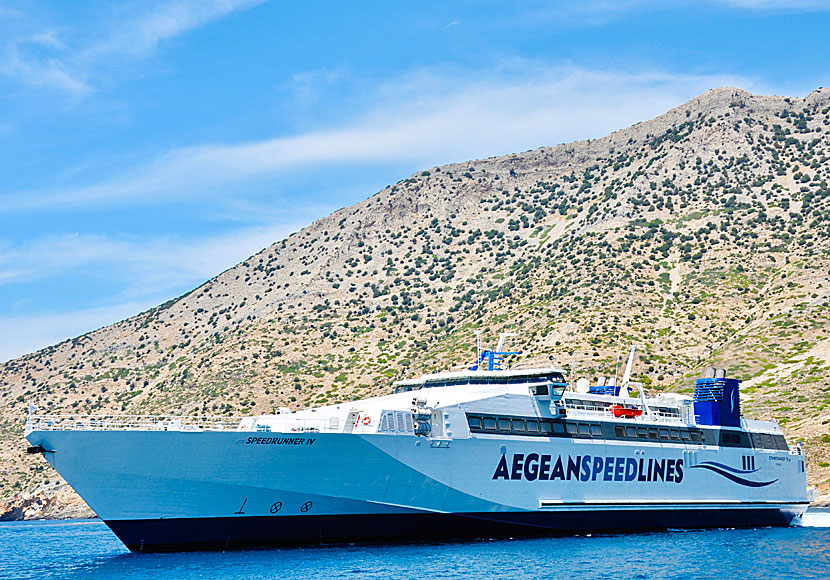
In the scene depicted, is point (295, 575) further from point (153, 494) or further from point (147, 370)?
point (147, 370)

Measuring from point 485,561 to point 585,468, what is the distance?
10319 millimetres

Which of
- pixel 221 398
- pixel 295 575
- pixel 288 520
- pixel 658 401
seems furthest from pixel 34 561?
pixel 221 398

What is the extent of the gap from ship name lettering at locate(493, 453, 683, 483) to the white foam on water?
12.6 meters

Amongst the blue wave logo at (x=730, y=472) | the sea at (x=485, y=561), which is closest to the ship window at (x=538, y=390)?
the sea at (x=485, y=561)

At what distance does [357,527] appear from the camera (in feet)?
126

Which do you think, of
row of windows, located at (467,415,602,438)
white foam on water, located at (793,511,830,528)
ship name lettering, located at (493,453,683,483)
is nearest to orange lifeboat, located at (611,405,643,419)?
row of windows, located at (467,415,602,438)

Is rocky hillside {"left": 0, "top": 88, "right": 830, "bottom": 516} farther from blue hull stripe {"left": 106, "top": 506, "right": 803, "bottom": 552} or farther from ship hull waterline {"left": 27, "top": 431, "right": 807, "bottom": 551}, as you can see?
ship hull waterline {"left": 27, "top": 431, "right": 807, "bottom": 551}

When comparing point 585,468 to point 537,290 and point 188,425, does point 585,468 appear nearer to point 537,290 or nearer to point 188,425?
point 188,425

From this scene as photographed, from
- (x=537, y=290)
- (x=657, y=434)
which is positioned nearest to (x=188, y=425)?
(x=657, y=434)

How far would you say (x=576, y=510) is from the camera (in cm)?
4406

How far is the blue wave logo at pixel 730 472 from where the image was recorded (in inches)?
1961

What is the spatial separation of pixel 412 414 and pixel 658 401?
16.9m

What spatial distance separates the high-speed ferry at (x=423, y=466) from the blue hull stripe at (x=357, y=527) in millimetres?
63

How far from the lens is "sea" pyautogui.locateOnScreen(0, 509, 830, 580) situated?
32906 millimetres
